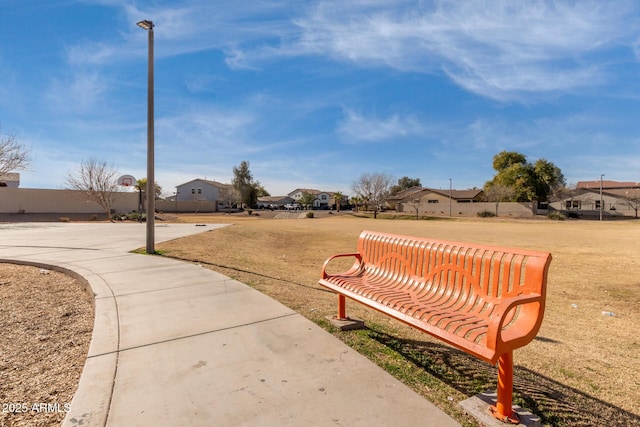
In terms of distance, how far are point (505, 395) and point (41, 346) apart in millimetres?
4203

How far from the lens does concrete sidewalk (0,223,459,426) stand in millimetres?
2123

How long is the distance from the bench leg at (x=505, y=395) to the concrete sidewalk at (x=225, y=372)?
397 mm

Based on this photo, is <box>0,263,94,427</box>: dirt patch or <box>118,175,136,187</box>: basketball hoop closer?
<box>0,263,94,427</box>: dirt patch

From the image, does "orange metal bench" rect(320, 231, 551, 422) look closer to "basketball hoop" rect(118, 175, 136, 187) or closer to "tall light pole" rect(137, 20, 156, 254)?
"tall light pole" rect(137, 20, 156, 254)

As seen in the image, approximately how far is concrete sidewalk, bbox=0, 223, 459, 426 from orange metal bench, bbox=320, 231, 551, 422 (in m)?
0.51

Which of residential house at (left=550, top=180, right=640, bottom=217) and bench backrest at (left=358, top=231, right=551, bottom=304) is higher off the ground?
residential house at (left=550, top=180, right=640, bottom=217)

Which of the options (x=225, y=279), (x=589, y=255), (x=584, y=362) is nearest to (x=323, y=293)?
(x=225, y=279)

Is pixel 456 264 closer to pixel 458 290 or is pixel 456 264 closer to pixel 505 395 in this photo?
pixel 458 290

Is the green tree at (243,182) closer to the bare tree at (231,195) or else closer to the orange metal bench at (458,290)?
the bare tree at (231,195)

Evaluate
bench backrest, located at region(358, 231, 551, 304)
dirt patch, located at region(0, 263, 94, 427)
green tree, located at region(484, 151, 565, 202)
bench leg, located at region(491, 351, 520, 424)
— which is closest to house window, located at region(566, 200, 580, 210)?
green tree, located at region(484, 151, 565, 202)

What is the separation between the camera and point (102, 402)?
225cm

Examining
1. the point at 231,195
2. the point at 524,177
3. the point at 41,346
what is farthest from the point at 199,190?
the point at 41,346

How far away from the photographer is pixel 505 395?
2248mm

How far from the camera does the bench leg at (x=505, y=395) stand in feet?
7.25
